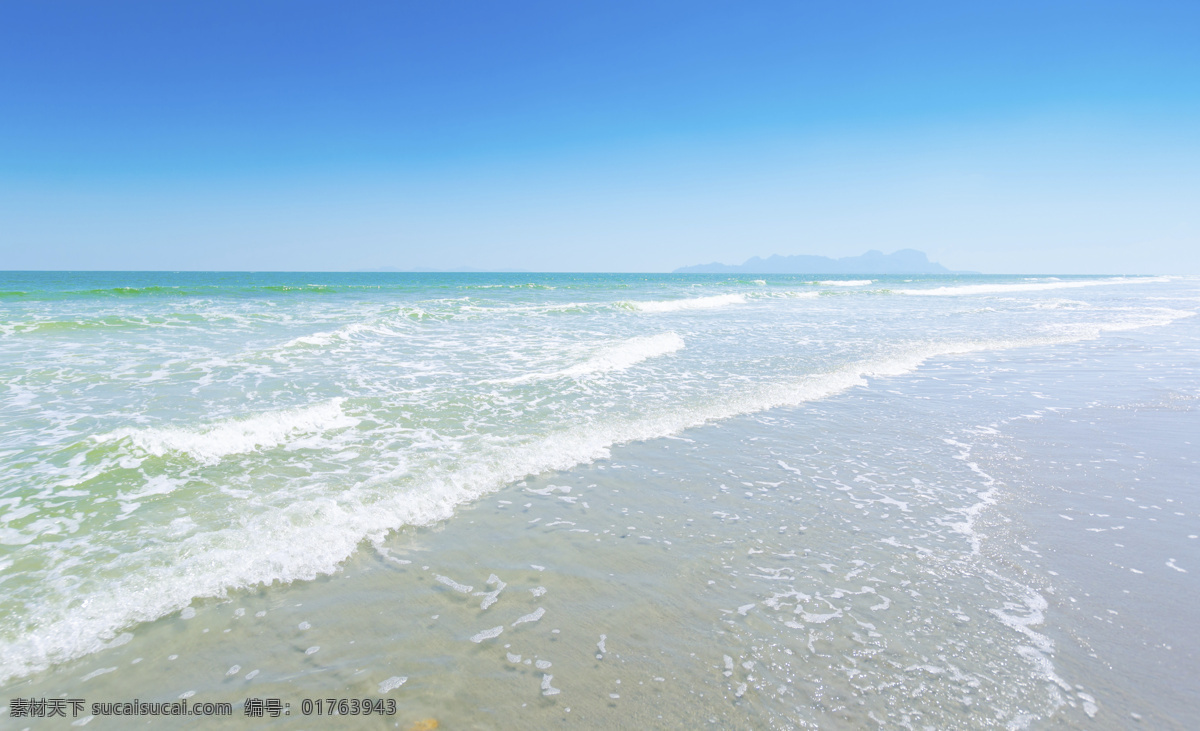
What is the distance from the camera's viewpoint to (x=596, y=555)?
13.6 feet

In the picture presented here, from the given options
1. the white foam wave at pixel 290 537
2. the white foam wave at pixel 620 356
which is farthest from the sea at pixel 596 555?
the white foam wave at pixel 620 356

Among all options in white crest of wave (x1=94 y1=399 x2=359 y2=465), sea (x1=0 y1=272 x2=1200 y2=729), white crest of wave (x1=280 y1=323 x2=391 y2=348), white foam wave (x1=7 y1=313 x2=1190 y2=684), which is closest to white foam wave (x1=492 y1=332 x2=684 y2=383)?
sea (x1=0 y1=272 x2=1200 y2=729)

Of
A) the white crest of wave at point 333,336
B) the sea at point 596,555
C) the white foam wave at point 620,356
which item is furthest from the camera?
the white crest of wave at point 333,336

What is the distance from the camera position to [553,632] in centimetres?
326

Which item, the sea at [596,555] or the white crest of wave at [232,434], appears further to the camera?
the white crest of wave at [232,434]

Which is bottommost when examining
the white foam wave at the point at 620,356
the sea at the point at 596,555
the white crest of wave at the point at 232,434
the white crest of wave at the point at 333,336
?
the sea at the point at 596,555

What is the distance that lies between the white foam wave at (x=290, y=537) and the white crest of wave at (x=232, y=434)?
0.03 meters

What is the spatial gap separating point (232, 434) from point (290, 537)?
2941 millimetres

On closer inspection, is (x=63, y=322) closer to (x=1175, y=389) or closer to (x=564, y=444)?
(x=564, y=444)

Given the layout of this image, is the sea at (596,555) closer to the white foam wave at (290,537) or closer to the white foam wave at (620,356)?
the white foam wave at (290,537)

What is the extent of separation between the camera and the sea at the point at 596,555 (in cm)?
280

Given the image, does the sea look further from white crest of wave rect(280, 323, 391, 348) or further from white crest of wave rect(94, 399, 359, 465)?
white crest of wave rect(280, 323, 391, 348)

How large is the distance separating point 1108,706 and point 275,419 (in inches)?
308

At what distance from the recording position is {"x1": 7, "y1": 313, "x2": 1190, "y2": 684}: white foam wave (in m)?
3.28
